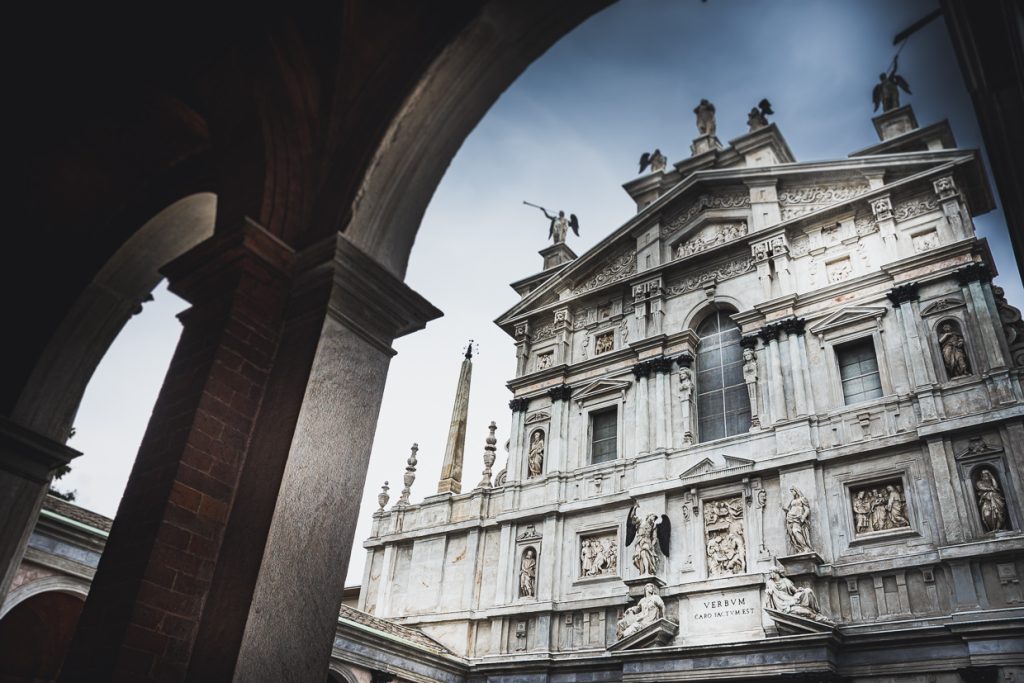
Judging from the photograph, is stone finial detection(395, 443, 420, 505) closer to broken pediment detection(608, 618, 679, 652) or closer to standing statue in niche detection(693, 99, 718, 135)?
broken pediment detection(608, 618, 679, 652)

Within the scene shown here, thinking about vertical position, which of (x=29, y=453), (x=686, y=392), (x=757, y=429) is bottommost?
(x=29, y=453)

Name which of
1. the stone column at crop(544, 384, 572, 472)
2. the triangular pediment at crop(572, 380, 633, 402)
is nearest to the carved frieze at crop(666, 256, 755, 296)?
→ the triangular pediment at crop(572, 380, 633, 402)

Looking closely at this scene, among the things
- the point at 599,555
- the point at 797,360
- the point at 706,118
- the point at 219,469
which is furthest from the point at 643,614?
the point at 706,118

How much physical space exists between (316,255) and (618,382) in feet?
47.3

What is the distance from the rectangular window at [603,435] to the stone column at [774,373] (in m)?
3.88

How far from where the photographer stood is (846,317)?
50.5 ft

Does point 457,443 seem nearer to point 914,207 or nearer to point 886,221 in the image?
point 886,221

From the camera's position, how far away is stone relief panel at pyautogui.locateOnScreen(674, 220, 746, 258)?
60.5ft

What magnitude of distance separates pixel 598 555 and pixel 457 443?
5722 millimetres

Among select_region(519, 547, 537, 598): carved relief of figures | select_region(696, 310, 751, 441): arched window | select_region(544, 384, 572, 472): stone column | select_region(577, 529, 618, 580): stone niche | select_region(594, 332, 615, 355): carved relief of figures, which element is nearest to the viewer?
select_region(577, 529, 618, 580): stone niche

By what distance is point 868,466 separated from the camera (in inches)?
540

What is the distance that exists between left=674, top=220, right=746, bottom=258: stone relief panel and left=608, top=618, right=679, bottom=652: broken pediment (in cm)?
872

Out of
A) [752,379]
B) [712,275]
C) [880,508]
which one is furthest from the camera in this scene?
[712,275]

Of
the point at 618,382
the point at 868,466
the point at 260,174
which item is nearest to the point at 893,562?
the point at 868,466
